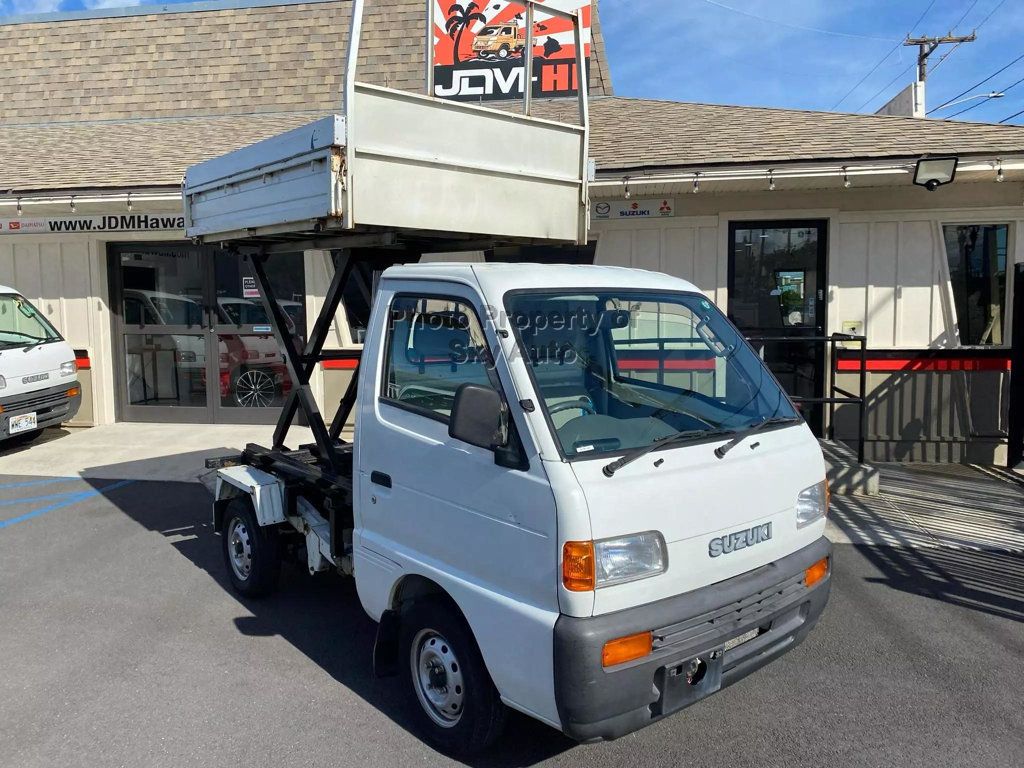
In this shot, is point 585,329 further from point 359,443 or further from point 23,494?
point 23,494

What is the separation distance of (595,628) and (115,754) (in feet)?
7.06

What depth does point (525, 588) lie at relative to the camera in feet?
9.05

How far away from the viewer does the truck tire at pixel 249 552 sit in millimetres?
4621

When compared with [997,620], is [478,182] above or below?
above

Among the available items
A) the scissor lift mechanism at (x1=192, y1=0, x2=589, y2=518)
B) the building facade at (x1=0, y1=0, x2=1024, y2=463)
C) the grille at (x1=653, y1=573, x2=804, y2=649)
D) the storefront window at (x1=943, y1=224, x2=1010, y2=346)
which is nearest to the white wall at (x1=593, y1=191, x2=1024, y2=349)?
the building facade at (x1=0, y1=0, x2=1024, y2=463)

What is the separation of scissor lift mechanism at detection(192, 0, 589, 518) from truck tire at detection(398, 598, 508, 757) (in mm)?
896

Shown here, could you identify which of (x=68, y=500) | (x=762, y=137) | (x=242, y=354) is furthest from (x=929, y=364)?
(x=68, y=500)

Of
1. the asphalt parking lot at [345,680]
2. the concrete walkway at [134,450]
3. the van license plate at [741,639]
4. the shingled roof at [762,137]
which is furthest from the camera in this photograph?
the concrete walkway at [134,450]

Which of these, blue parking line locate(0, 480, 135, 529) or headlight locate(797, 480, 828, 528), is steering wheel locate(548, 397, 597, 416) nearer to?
headlight locate(797, 480, 828, 528)

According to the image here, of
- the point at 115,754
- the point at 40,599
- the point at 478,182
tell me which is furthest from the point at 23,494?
the point at 478,182

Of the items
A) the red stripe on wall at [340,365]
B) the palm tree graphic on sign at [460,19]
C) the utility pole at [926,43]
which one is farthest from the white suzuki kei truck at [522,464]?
the utility pole at [926,43]

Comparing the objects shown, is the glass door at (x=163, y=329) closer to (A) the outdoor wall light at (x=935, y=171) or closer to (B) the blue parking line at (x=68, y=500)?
(B) the blue parking line at (x=68, y=500)

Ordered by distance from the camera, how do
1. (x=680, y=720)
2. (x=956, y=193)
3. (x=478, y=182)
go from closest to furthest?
(x=680, y=720), (x=478, y=182), (x=956, y=193)

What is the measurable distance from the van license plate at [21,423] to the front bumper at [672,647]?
26.6 feet
